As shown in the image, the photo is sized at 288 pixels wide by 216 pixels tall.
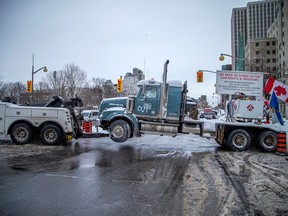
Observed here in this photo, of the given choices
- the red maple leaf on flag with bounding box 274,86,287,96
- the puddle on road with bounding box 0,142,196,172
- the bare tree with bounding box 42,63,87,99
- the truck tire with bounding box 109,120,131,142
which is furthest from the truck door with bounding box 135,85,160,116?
the bare tree with bounding box 42,63,87,99

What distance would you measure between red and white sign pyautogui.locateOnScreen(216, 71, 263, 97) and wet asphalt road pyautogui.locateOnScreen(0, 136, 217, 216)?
17.9ft

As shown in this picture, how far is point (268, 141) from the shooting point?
9.33m

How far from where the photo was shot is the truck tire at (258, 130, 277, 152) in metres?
9.20

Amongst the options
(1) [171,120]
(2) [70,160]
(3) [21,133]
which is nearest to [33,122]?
(3) [21,133]

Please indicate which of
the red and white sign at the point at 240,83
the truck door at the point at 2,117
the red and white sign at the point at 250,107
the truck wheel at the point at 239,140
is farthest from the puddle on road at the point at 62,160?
the red and white sign at the point at 240,83

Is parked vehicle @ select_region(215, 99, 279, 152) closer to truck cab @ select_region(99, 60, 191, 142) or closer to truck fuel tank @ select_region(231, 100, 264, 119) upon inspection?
truck fuel tank @ select_region(231, 100, 264, 119)

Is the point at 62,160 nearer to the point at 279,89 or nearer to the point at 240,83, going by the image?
the point at 240,83

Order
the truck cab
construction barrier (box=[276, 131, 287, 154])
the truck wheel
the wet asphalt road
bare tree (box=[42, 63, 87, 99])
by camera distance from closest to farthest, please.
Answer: the wet asphalt road < construction barrier (box=[276, 131, 287, 154]) < the truck wheel < the truck cab < bare tree (box=[42, 63, 87, 99])

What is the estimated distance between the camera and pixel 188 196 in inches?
168

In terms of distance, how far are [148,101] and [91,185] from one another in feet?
18.4

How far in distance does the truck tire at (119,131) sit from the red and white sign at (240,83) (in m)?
5.75

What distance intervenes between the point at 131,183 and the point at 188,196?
1.43 metres

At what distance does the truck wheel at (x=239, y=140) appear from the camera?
30.5 ft

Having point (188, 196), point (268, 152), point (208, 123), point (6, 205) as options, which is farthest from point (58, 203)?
point (268, 152)
